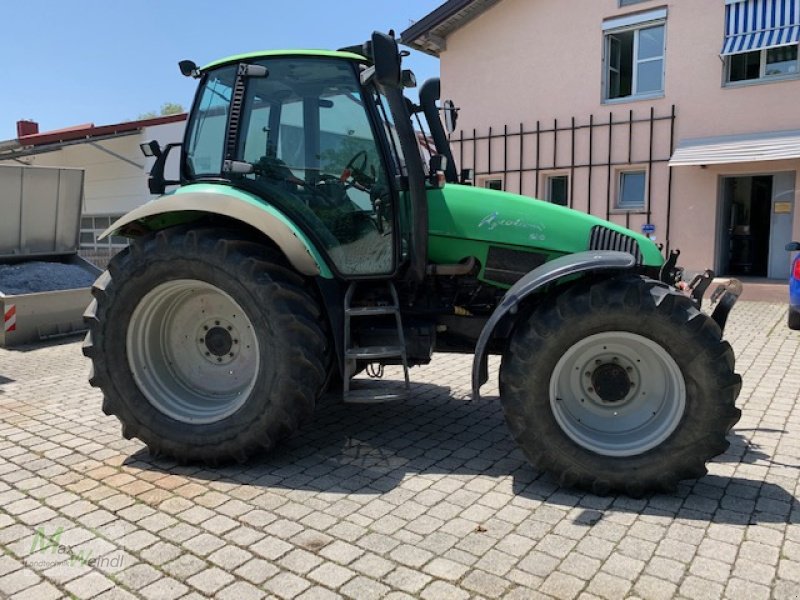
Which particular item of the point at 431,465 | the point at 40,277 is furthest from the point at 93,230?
the point at 431,465

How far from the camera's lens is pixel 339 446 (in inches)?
172

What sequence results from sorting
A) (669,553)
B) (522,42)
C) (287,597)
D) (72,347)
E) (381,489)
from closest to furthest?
1. (287,597)
2. (669,553)
3. (381,489)
4. (72,347)
5. (522,42)

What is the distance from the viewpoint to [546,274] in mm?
3588

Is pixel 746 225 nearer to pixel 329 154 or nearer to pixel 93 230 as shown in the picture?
pixel 329 154

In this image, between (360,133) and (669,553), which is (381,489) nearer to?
(669,553)

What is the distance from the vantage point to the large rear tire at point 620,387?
340 centimetres

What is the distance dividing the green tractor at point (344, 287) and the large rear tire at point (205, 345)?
13 millimetres

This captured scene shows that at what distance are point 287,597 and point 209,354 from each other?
6.99ft

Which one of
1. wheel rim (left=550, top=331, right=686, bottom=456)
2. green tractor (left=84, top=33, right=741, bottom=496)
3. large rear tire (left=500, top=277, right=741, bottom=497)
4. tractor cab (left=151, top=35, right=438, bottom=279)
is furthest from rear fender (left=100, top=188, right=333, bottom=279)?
wheel rim (left=550, top=331, right=686, bottom=456)

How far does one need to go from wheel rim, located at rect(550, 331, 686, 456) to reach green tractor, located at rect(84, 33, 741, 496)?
0.01m

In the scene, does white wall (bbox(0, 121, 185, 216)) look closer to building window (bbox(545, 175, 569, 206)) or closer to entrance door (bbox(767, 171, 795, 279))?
building window (bbox(545, 175, 569, 206))

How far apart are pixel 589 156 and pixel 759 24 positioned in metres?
3.71

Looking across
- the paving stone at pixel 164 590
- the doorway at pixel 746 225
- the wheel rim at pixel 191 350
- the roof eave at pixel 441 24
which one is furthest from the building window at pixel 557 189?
the paving stone at pixel 164 590

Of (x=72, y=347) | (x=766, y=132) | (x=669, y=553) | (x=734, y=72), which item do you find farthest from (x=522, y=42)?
(x=669, y=553)
